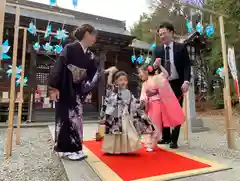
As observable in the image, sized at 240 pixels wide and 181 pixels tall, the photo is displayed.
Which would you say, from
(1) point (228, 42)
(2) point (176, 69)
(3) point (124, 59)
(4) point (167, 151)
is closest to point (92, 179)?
(4) point (167, 151)

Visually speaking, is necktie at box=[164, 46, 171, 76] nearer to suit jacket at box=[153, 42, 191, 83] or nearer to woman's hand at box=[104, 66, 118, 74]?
suit jacket at box=[153, 42, 191, 83]

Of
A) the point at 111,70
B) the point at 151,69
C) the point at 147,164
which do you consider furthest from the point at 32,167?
the point at 151,69

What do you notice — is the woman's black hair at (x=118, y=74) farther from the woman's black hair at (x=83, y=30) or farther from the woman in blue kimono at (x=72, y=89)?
the woman's black hair at (x=83, y=30)

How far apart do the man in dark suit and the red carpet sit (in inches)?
24.3

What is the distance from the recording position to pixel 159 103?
312 cm

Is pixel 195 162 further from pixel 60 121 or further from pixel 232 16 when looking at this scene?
pixel 232 16

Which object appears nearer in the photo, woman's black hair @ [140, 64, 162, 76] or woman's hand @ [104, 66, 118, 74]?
woman's hand @ [104, 66, 118, 74]

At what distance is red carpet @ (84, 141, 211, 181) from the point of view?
1959 millimetres

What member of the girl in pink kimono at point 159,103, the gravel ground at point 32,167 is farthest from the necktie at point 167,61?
the gravel ground at point 32,167

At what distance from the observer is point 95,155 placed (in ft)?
8.87

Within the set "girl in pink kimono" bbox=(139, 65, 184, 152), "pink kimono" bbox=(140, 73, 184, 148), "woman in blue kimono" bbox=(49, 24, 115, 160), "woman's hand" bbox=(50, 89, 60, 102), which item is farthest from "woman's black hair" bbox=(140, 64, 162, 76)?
"woman's hand" bbox=(50, 89, 60, 102)

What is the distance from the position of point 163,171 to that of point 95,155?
1.03 meters

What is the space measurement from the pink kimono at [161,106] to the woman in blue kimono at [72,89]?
39.6 inches

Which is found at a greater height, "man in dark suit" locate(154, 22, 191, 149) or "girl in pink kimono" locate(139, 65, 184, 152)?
"man in dark suit" locate(154, 22, 191, 149)
